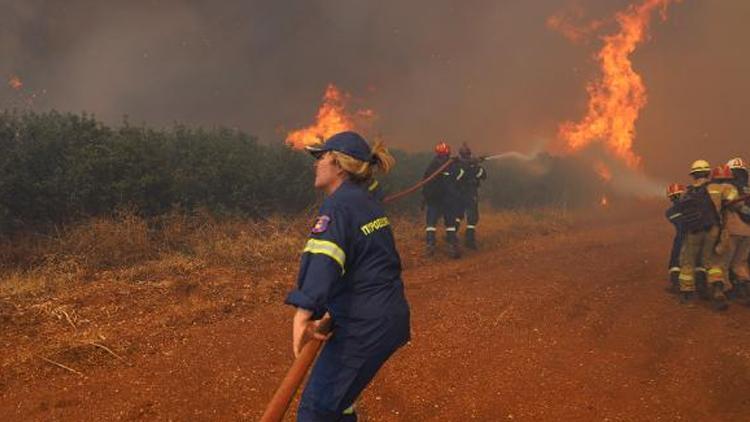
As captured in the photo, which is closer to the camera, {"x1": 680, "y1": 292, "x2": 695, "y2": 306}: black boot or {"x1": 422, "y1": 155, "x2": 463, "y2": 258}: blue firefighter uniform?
{"x1": 680, "y1": 292, "x2": 695, "y2": 306}: black boot

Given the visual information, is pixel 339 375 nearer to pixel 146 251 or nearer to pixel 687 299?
pixel 146 251

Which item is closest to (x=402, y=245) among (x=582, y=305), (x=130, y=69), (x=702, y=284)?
(x=582, y=305)

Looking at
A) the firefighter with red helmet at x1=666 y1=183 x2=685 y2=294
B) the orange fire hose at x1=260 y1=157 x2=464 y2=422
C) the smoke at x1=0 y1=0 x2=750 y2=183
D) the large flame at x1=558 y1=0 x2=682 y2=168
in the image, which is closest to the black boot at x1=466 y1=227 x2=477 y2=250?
the firefighter with red helmet at x1=666 y1=183 x2=685 y2=294

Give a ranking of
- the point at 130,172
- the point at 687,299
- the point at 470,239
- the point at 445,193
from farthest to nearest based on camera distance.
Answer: the point at 470,239, the point at 445,193, the point at 130,172, the point at 687,299

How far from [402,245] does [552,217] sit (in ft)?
22.6

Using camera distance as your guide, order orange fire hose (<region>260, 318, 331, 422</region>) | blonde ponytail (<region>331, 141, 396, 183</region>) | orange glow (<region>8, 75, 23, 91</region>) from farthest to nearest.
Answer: orange glow (<region>8, 75, 23, 91</region>) → blonde ponytail (<region>331, 141, 396, 183</region>) → orange fire hose (<region>260, 318, 331, 422</region>)

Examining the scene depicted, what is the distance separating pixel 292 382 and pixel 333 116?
93.3 ft

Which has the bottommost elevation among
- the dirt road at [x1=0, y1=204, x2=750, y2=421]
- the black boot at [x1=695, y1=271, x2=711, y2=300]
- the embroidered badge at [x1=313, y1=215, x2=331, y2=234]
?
the dirt road at [x1=0, y1=204, x2=750, y2=421]

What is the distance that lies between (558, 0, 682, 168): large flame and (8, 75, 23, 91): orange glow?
2804cm

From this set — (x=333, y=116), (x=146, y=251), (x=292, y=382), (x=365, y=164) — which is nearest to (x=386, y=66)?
(x=333, y=116)

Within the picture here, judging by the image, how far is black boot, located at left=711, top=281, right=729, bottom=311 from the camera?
7.72 m

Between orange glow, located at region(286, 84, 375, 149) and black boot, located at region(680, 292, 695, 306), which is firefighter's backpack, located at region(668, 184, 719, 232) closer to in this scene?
black boot, located at region(680, 292, 695, 306)

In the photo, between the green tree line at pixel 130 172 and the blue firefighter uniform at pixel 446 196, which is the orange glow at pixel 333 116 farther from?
the blue firefighter uniform at pixel 446 196

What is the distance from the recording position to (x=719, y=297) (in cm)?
783
